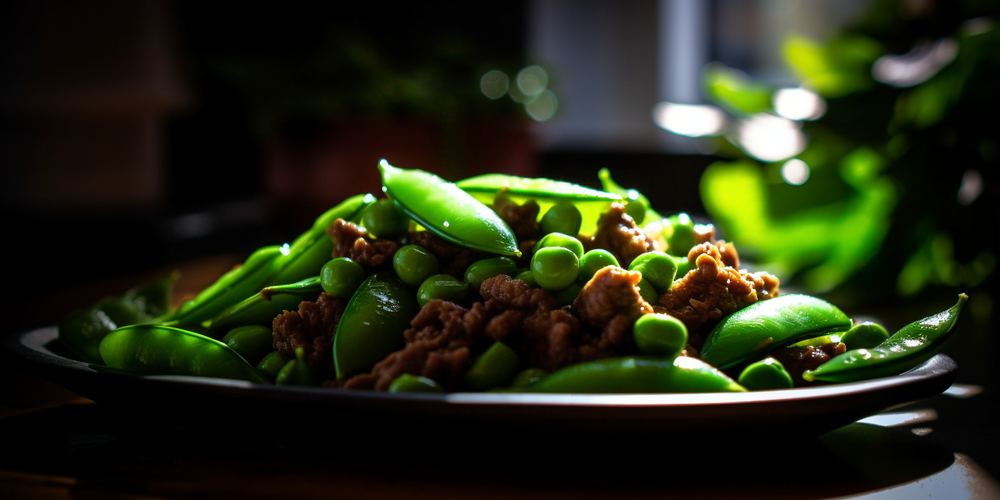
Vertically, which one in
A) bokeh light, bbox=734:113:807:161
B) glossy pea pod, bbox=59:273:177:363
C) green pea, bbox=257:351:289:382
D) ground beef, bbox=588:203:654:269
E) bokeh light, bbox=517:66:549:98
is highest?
bokeh light, bbox=517:66:549:98

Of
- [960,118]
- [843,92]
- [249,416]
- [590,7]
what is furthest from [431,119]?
[590,7]

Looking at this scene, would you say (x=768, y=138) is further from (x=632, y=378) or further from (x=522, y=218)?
(x=632, y=378)

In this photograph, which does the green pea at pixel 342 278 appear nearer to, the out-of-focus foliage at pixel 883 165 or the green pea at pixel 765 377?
the green pea at pixel 765 377

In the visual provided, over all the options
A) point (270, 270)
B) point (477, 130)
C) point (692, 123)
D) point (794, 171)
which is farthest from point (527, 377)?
point (692, 123)

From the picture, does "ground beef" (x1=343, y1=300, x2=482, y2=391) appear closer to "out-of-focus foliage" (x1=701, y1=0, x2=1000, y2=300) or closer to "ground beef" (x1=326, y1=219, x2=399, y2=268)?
"ground beef" (x1=326, y1=219, x2=399, y2=268)

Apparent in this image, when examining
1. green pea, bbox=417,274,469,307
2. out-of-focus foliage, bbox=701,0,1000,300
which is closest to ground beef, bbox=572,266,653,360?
green pea, bbox=417,274,469,307

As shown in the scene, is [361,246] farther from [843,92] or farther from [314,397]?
[843,92]
